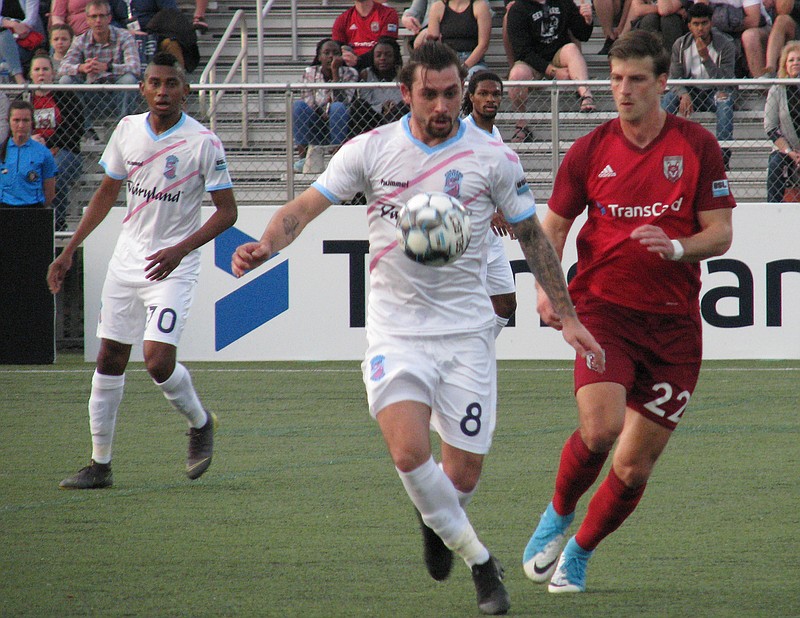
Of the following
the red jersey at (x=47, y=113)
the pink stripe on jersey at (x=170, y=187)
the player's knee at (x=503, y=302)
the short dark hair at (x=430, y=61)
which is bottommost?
the player's knee at (x=503, y=302)

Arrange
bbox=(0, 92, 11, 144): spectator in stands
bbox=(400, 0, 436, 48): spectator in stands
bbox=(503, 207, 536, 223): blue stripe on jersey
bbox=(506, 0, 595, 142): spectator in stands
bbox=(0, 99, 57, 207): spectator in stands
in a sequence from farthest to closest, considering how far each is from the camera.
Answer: bbox=(400, 0, 436, 48): spectator in stands
bbox=(506, 0, 595, 142): spectator in stands
bbox=(0, 92, 11, 144): spectator in stands
bbox=(0, 99, 57, 207): spectator in stands
bbox=(503, 207, 536, 223): blue stripe on jersey

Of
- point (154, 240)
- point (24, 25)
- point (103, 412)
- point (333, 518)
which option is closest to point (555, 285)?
point (333, 518)

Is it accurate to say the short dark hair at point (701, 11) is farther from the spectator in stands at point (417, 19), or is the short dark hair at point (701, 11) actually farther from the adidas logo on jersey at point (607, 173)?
the adidas logo on jersey at point (607, 173)

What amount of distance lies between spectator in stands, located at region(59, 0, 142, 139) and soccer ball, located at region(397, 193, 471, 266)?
366 inches

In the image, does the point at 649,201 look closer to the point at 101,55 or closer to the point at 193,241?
the point at 193,241

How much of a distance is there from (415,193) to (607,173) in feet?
2.54

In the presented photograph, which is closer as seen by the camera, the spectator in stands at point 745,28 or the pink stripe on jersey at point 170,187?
the pink stripe on jersey at point 170,187

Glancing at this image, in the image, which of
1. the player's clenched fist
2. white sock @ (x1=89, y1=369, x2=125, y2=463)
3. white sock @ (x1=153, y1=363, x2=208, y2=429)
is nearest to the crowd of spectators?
white sock @ (x1=153, y1=363, x2=208, y2=429)

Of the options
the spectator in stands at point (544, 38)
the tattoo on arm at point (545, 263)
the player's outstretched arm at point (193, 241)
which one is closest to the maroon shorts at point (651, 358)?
the tattoo on arm at point (545, 263)

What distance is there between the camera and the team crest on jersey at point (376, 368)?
4383 mm

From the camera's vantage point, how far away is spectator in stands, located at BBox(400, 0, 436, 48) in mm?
14164

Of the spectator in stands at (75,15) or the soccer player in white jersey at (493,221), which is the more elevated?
the spectator in stands at (75,15)

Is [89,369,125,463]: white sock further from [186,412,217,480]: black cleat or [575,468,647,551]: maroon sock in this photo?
[575,468,647,551]: maroon sock

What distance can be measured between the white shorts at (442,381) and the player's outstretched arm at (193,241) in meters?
2.21
